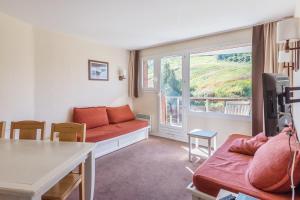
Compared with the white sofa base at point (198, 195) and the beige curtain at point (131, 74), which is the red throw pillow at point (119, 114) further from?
the white sofa base at point (198, 195)

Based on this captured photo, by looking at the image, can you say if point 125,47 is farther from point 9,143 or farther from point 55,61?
point 9,143

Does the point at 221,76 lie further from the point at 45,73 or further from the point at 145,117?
A: the point at 45,73

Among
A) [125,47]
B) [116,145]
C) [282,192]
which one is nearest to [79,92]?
[116,145]

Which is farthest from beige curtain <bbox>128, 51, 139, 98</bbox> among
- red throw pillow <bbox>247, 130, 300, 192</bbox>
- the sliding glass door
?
red throw pillow <bbox>247, 130, 300, 192</bbox>

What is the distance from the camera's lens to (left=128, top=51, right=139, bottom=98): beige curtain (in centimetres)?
506

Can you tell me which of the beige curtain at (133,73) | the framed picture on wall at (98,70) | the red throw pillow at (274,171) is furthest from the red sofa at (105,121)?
the red throw pillow at (274,171)

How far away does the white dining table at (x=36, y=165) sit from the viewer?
1021 millimetres

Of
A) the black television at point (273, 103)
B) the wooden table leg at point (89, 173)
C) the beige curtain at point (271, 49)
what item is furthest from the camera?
the beige curtain at point (271, 49)

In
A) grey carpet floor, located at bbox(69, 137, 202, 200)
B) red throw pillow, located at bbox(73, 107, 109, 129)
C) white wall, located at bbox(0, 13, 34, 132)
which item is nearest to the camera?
grey carpet floor, located at bbox(69, 137, 202, 200)

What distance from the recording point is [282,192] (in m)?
1.36

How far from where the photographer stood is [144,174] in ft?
8.98

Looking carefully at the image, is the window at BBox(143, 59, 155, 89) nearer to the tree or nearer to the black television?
the tree

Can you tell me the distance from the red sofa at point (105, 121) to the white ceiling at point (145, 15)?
1599 millimetres

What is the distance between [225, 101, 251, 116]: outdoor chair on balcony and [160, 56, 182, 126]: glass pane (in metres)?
1.09
